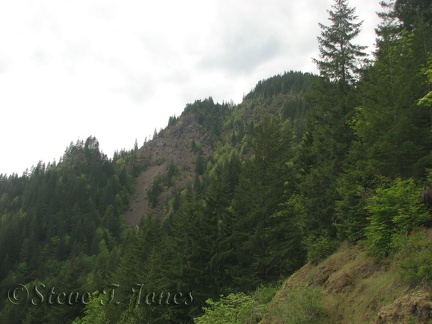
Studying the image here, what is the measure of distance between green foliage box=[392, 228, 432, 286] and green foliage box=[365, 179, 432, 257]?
0.51 m

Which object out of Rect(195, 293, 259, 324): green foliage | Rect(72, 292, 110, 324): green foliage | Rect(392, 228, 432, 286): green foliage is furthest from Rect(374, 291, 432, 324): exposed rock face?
Rect(72, 292, 110, 324): green foliage

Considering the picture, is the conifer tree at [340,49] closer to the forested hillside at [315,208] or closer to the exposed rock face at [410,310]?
the forested hillside at [315,208]

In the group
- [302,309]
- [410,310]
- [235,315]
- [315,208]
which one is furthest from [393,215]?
[235,315]

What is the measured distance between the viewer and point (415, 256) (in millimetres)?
10352

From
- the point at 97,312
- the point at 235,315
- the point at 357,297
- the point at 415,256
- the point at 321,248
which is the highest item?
the point at 415,256

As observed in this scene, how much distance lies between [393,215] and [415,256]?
11.0 ft

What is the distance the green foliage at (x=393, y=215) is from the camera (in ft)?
41.2

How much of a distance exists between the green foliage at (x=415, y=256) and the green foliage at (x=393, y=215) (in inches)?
20.0

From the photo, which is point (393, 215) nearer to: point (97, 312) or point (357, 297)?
point (357, 297)

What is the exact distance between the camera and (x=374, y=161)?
16750mm

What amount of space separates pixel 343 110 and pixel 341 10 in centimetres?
848

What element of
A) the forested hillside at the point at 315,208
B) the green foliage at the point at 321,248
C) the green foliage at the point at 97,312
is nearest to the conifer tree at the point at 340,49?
the forested hillside at the point at 315,208

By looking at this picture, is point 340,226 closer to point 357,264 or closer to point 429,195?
point 357,264

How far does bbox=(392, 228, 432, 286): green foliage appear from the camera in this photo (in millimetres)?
9648
